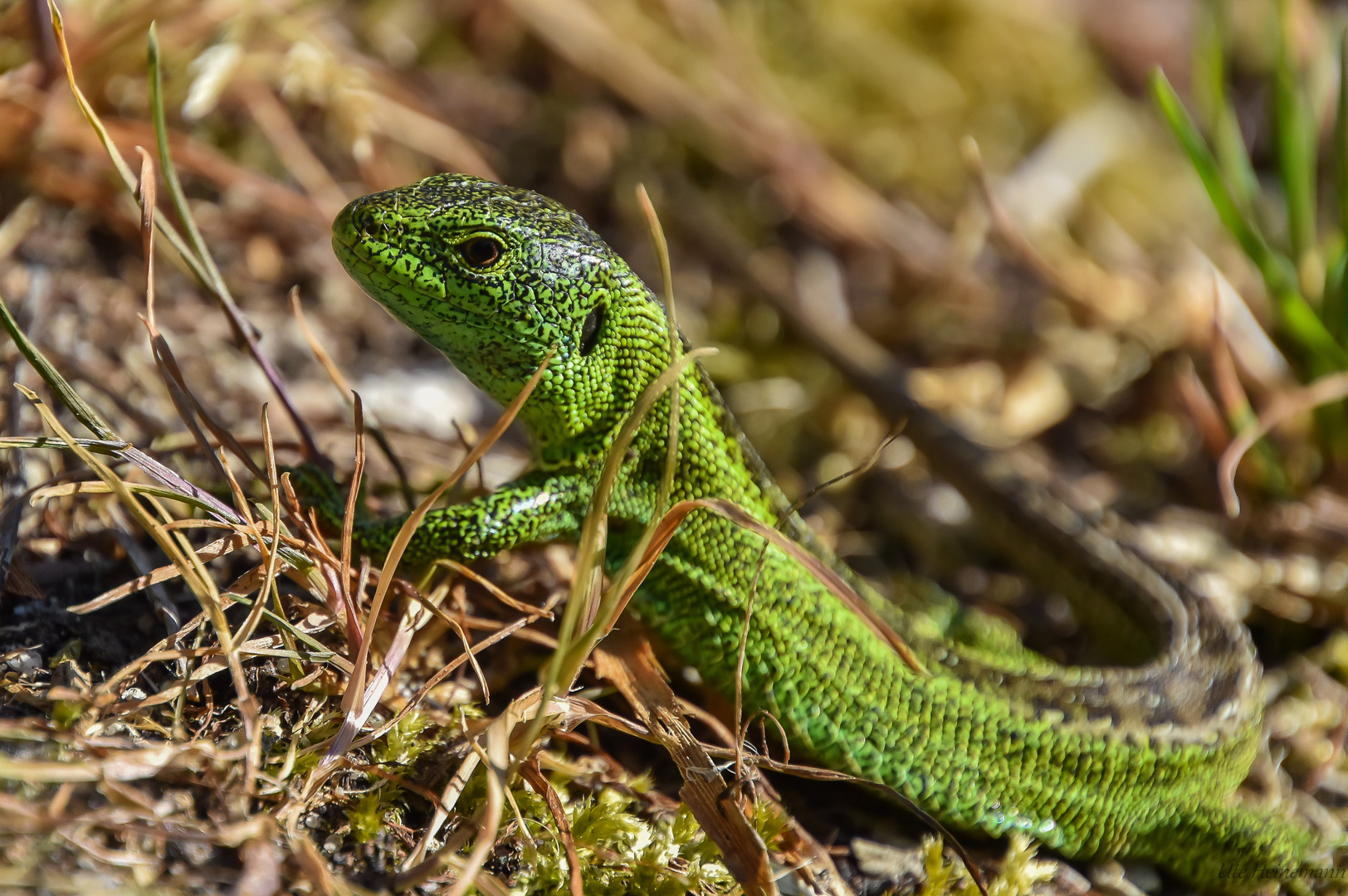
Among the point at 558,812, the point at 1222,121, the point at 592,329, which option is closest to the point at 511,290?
the point at 592,329

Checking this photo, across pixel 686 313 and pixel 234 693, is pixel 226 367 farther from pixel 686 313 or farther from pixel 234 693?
pixel 686 313

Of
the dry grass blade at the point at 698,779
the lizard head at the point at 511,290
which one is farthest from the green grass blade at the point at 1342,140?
the dry grass blade at the point at 698,779

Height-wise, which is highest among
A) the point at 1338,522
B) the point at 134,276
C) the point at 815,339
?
the point at 134,276

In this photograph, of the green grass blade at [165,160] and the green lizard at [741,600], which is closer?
the green grass blade at [165,160]

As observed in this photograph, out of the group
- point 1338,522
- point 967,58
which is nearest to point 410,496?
point 1338,522

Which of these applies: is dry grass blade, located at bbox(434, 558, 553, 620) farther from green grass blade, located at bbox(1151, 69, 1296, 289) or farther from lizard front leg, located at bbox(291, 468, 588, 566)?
green grass blade, located at bbox(1151, 69, 1296, 289)

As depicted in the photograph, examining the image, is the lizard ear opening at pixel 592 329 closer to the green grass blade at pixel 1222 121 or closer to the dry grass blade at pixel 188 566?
the dry grass blade at pixel 188 566
